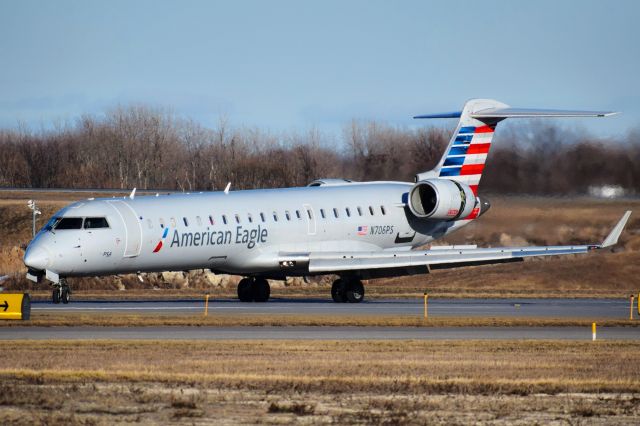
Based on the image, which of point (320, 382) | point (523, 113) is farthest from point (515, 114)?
point (320, 382)

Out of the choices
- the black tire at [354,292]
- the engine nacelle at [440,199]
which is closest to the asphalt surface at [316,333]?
the black tire at [354,292]

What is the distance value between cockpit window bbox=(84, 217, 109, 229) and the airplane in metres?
0.03

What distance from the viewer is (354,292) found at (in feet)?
131

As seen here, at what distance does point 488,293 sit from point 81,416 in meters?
32.1

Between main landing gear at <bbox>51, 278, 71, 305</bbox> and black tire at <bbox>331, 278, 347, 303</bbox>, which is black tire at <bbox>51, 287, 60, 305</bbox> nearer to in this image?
main landing gear at <bbox>51, 278, 71, 305</bbox>

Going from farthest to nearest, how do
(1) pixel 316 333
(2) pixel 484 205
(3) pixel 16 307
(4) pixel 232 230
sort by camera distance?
(2) pixel 484 205 < (4) pixel 232 230 < (3) pixel 16 307 < (1) pixel 316 333

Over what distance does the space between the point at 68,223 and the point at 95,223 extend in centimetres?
75

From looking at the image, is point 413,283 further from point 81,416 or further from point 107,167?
point 107,167

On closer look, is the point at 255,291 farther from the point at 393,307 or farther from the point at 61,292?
the point at 61,292

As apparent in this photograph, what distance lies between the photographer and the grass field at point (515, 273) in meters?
45.0

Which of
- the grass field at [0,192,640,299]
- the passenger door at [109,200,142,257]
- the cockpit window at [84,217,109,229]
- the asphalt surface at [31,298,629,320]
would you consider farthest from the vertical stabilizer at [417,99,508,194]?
the cockpit window at [84,217,109,229]

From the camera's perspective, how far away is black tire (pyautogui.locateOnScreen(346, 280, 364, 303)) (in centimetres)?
3972

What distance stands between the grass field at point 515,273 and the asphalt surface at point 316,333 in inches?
581

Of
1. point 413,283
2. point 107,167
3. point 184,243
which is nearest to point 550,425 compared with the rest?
point 184,243
